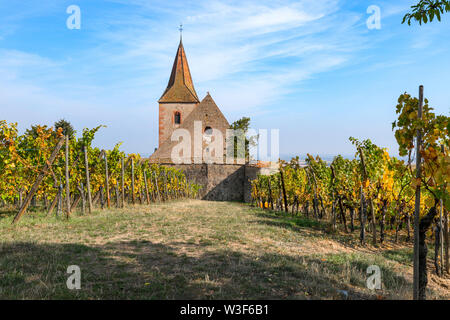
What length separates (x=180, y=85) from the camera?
40000 millimetres

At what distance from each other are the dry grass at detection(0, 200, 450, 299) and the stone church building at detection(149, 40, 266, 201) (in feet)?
62.0

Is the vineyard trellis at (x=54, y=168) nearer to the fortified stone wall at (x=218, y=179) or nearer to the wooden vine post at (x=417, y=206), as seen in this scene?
the wooden vine post at (x=417, y=206)

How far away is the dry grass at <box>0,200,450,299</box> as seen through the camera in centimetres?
349

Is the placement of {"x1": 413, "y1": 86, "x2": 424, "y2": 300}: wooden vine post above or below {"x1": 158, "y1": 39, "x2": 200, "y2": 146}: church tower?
below

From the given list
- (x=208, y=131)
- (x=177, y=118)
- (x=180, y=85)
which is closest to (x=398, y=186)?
(x=208, y=131)

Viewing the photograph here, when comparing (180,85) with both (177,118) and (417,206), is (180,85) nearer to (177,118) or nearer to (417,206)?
(177,118)

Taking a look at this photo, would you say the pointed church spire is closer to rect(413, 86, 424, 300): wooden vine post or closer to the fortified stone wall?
the fortified stone wall

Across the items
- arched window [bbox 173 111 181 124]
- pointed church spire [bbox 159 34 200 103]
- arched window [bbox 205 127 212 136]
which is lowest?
arched window [bbox 205 127 212 136]

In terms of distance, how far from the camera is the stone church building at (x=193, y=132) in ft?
95.6

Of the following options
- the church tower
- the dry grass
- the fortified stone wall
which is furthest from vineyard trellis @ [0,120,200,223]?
the church tower

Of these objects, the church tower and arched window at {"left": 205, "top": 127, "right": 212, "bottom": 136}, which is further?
the church tower

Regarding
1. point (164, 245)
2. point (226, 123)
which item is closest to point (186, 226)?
point (164, 245)
